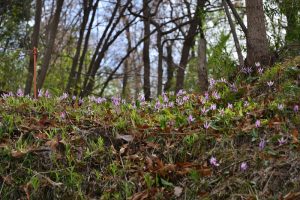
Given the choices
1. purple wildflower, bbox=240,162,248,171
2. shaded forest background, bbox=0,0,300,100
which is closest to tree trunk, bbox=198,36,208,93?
shaded forest background, bbox=0,0,300,100

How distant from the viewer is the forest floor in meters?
3.35

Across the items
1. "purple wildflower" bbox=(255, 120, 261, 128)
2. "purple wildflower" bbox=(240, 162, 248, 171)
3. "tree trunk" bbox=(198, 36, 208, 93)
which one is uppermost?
"tree trunk" bbox=(198, 36, 208, 93)

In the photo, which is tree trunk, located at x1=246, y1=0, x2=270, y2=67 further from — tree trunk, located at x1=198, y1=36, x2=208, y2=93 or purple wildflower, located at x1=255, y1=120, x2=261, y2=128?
purple wildflower, located at x1=255, y1=120, x2=261, y2=128

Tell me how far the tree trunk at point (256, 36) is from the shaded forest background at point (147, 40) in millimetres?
10

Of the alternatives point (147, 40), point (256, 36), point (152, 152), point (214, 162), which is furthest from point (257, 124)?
point (147, 40)

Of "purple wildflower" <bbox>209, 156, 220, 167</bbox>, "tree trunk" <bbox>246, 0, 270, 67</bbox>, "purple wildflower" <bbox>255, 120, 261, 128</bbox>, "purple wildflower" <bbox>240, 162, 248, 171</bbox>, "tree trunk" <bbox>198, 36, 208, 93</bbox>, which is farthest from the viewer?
"tree trunk" <bbox>198, 36, 208, 93</bbox>

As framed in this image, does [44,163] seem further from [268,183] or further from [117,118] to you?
[268,183]

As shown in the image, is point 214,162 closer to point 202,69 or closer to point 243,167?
point 243,167

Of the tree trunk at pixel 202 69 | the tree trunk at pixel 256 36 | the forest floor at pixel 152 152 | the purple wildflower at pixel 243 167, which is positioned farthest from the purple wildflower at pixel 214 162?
the tree trunk at pixel 202 69

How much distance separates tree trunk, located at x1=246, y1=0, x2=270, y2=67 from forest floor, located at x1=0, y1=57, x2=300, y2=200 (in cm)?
194

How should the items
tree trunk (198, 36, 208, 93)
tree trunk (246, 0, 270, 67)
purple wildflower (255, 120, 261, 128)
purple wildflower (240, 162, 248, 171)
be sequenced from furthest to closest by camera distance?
tree trunk (198, 36, 208, 93) → tree trunk (246, 0, 270, 67) → purple wildflower (255, 120, 261, 128) → purple wildflower (240, 162, 248, 171)

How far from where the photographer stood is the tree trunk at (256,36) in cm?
659

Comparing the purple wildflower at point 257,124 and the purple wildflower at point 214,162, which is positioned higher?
the purple wildflower at point 257,124

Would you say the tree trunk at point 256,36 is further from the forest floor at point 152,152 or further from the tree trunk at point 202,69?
the forest floor at point 152,152
